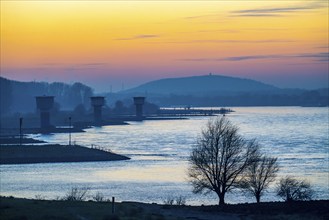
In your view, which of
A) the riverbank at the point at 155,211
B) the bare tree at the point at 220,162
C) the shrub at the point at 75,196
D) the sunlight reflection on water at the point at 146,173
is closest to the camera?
the riverbank at the point at 155,211

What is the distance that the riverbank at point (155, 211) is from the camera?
797 inches

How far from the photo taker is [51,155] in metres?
67.3

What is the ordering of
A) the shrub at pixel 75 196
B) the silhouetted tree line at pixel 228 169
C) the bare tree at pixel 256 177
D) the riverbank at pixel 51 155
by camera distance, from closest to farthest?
1. the shrub at pixel 75 196
2. the silhouetted tree line at pixel 228 169
3. the bare tree at pixel 256 177
4. the riverbank at pixel 51 155

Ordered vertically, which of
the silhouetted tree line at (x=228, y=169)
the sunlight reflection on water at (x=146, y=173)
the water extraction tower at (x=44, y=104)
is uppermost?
the water extraction tower at (x=44, y=104)

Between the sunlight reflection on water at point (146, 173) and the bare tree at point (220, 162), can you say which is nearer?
the bare tree at point (220, 162)

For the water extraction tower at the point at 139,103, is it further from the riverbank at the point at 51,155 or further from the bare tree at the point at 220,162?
the bare tree at the point at 220,162

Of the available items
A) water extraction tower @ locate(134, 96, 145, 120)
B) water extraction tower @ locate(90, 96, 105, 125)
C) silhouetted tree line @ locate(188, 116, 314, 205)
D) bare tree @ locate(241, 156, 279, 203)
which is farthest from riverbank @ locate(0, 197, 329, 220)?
water extraction tower @ locate(134, 96, 145, 120)

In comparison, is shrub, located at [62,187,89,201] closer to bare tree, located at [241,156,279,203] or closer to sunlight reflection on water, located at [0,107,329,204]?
sunlight reflection on water, located at [0,107,329,204]

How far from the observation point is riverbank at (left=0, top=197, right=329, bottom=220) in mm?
20236

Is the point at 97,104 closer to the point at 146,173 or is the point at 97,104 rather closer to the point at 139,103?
the point at 139,103

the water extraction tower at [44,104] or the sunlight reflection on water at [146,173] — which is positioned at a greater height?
the water extraction tower at [44,104]

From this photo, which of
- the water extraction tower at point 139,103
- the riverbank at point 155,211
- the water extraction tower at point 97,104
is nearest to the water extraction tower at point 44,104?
the water extraction tower at point 97,104

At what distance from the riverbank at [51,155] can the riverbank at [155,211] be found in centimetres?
3954

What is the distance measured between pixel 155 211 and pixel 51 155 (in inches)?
1748
